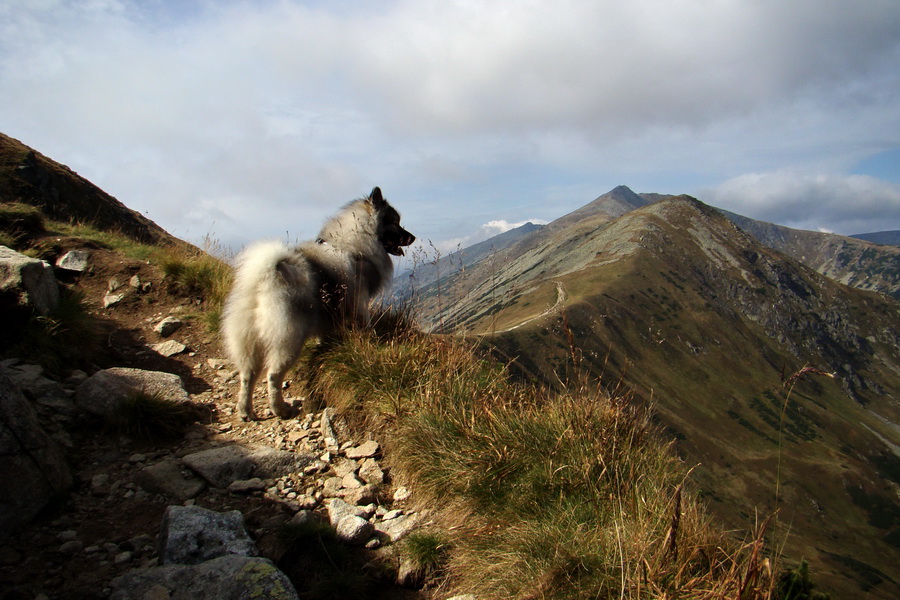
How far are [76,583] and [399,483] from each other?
2819 millimetres

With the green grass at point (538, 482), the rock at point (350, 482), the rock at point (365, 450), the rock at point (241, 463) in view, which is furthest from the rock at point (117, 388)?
the rock at point (350, 482)

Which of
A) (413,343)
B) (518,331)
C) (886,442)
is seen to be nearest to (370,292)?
(413,343)

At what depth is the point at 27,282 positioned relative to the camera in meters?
6.34

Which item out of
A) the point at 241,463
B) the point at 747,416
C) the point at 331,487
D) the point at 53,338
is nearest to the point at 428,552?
the point at 331,487

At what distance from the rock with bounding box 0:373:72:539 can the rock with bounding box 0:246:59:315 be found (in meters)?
2.78

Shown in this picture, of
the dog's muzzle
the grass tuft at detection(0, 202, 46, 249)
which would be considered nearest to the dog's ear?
the dog's muzzle

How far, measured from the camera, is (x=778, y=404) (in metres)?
164

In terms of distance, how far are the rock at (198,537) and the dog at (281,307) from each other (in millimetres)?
2543

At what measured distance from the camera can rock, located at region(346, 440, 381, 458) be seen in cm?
584

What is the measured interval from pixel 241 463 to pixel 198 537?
144 centimetres

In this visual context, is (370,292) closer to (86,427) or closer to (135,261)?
(86,427)

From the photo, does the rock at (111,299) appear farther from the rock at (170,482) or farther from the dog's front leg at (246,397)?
the rock at (170,482)

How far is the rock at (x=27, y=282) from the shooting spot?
20.4 ft

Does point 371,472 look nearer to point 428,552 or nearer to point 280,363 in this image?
point 428,552
